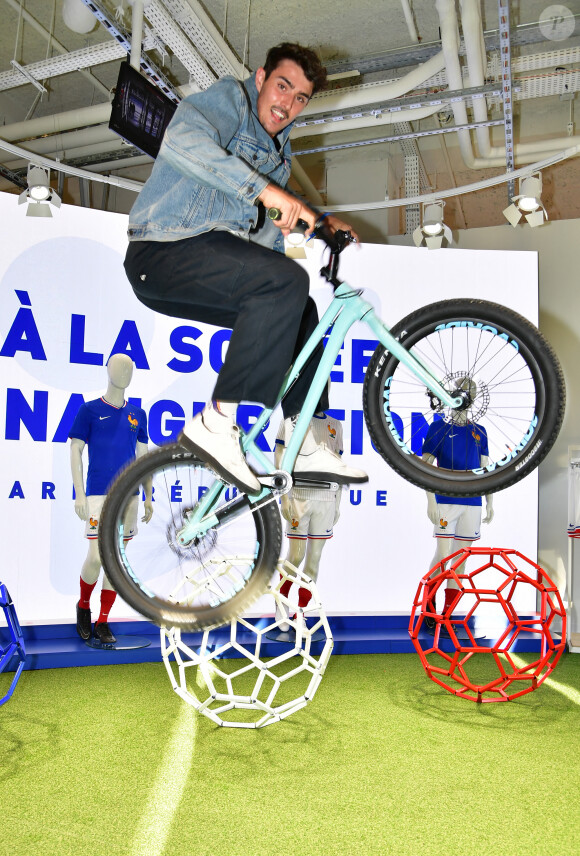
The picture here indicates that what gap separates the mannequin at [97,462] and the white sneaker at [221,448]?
3061mm

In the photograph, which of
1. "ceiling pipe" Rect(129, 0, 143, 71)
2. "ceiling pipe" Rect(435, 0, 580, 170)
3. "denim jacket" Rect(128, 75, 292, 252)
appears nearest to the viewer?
"denim jacket" Rect(128, 75, 292, 252)

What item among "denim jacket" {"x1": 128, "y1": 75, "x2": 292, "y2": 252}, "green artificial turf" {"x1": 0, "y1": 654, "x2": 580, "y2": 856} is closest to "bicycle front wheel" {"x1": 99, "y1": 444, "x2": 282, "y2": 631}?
"denim jacket" {"x1": 128, "y1": 75, "x2": 292, "y2": 252}

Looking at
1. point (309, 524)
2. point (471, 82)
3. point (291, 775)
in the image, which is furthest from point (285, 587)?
point (471, 82)

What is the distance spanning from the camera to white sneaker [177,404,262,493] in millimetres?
1840

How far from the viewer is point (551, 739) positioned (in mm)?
3547

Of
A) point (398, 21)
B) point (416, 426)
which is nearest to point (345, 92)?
point (398, 21)

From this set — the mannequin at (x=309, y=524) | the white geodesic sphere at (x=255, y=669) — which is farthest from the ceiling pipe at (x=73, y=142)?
the white geodesic sphere at (x=255, y=669)

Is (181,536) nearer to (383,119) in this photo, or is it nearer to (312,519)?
(312,519)

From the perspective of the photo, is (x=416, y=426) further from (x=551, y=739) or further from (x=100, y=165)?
(x=100, y=165)

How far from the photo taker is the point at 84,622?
4883mm

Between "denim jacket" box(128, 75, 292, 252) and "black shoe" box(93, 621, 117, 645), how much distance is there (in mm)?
3633

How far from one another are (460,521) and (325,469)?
3.83 meters

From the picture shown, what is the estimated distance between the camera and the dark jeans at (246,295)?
6.14 ft

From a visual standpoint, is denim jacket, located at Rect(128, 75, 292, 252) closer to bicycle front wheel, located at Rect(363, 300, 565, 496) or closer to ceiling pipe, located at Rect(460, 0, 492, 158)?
bicycle front wheel, located at Rect(363, 300, 565, 496)
